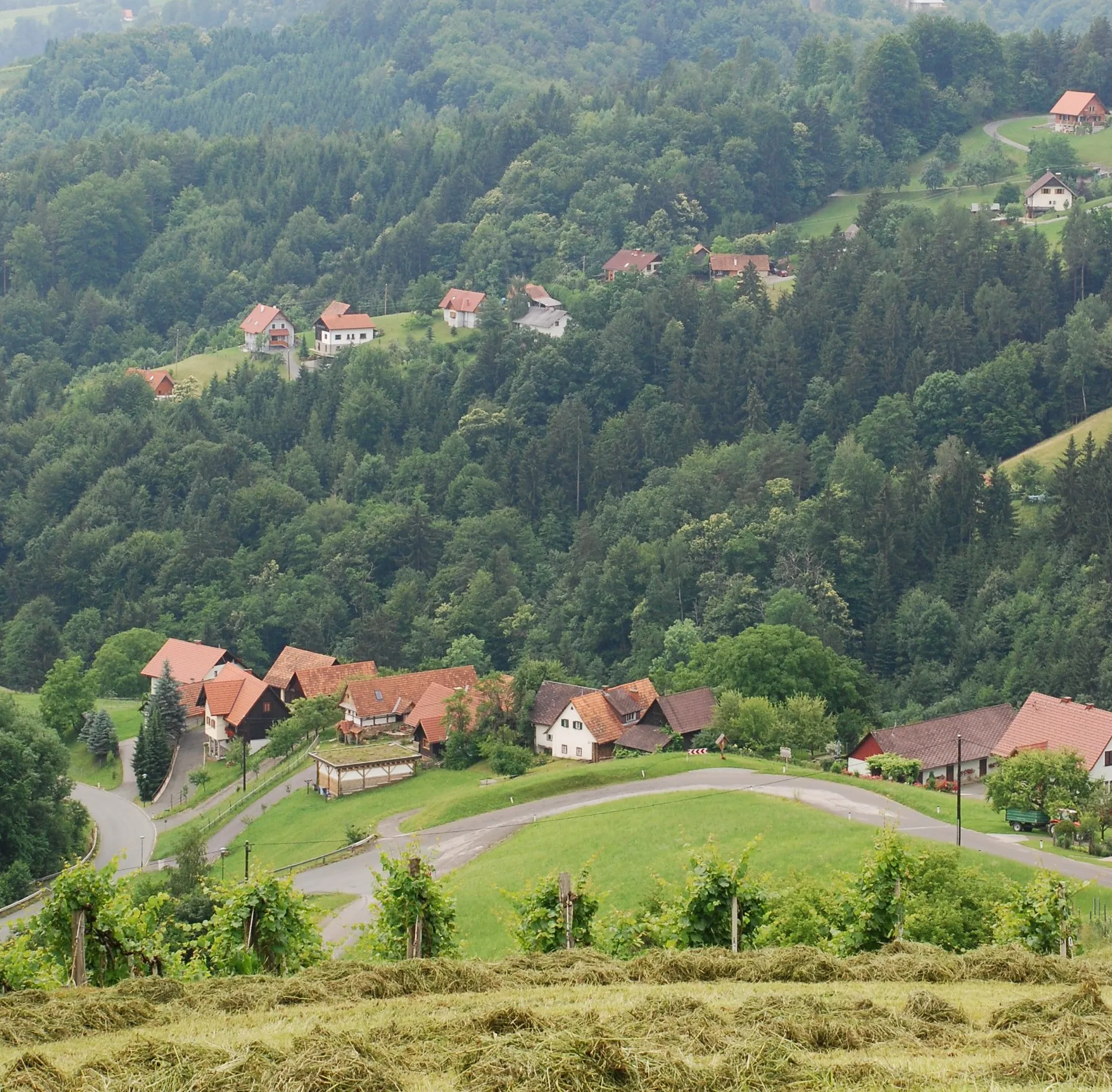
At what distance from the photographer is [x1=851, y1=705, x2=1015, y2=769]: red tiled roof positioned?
5634cm

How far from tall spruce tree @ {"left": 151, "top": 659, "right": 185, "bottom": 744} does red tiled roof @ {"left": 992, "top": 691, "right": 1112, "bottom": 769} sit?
3512 cm

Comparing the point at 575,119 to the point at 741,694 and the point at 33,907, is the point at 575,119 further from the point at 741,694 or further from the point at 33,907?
the point at 33,907

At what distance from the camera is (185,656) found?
80.7 metres

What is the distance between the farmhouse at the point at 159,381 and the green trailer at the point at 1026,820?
78.4 meters

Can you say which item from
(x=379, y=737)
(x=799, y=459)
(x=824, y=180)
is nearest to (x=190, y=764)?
(x=379, y=737)

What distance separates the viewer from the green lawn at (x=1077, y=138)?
116 meters

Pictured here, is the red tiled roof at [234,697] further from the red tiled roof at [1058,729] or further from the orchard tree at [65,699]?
the red tiled roof at [1058,729]

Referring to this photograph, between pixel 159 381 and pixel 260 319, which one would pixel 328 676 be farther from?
pixel 260 319

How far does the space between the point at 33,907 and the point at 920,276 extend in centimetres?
6609

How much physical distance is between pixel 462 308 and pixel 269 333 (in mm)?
14022

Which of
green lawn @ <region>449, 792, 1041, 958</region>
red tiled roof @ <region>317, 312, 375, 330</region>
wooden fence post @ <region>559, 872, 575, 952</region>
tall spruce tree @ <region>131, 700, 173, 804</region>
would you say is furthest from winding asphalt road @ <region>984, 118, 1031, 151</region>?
wooden fence post @ <region>559, 872, 575, 952</region>

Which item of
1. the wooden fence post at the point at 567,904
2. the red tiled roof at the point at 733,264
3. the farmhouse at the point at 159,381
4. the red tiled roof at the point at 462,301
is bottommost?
the wooden fence post at the point at 567,904

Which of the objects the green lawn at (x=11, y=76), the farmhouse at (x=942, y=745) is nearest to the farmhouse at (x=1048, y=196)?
the farmhouse at (x=942, y=745)

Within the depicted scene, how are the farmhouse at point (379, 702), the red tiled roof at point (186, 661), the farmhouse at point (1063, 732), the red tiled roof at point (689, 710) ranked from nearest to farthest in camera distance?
the farmhouse at point (1063, 732) → the red tiled roof at point (689, 710) → the farmhouse at point (379, 702) → the red tiled roof at point (186, 661)
